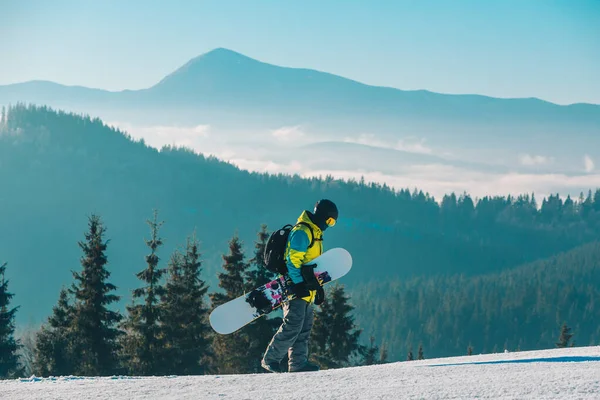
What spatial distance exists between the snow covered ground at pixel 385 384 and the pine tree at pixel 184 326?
696 inches

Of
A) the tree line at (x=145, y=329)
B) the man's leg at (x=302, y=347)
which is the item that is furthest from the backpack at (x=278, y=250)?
the tree line at (x=145, y=329)

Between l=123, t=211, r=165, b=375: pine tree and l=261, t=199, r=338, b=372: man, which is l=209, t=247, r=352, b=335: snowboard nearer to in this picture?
l=261, t=199, r=338, b=372: man

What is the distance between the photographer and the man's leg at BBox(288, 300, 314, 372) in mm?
Result: 11445

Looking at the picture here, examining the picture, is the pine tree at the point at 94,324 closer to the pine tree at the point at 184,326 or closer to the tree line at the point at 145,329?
the tree line at the point at 145,329

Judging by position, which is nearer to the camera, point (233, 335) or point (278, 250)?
point (278, 250)

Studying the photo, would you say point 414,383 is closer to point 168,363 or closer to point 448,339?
point 168,363

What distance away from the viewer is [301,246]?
11.1m

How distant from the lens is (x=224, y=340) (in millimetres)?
30125

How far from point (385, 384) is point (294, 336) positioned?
2.81 metres

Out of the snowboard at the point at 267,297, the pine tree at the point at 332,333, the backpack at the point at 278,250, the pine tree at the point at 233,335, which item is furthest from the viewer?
the pine tree at the point at 332,333

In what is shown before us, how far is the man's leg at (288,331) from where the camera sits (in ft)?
37.3

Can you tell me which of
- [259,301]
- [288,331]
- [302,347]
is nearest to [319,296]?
[288,331]

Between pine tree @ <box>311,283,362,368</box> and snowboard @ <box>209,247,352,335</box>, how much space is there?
802 inches

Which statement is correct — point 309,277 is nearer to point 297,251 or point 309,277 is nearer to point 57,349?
point 297,251
